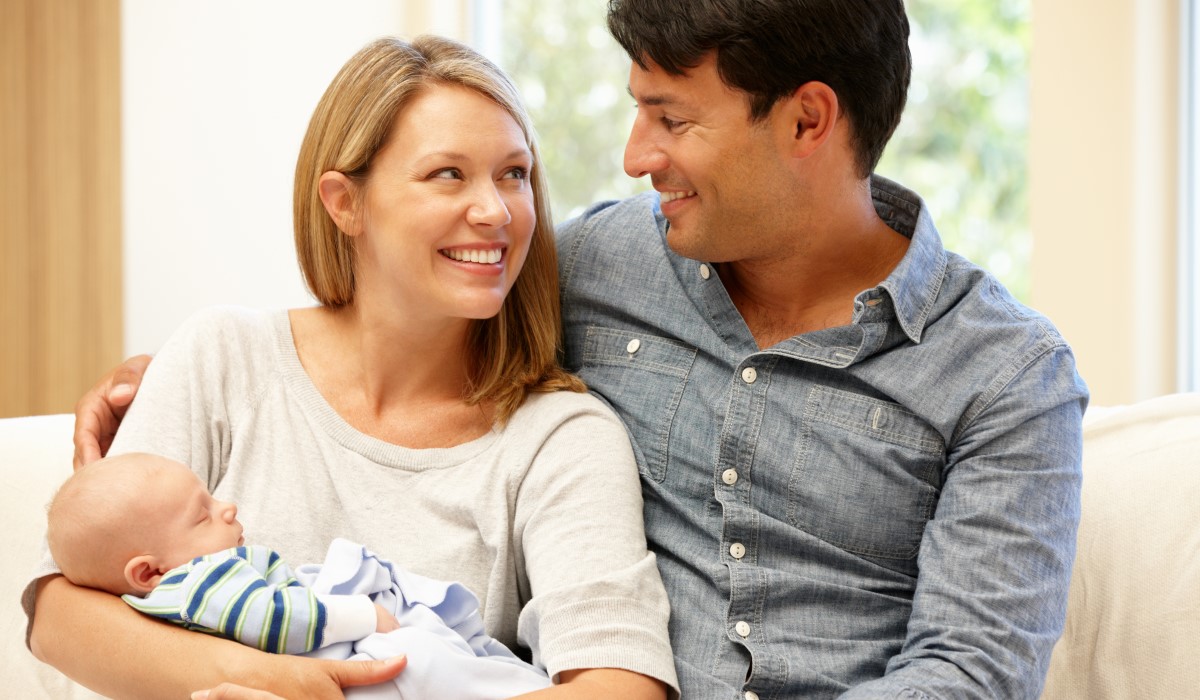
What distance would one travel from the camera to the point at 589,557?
163cm

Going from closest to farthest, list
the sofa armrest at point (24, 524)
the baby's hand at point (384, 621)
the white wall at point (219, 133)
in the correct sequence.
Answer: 1. the baby's hand at point (384, 621)
2. the sofa armrest at point (24, 524)
3. the white wall at point (219, 133)

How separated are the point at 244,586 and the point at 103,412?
1.82 ft

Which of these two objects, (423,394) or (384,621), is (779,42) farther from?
(384,621)

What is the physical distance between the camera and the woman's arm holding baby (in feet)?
4.78

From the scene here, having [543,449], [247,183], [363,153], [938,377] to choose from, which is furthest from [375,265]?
[247,183]

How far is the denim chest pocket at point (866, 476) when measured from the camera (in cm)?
171

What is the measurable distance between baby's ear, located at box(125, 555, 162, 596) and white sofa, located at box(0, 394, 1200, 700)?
0.48m

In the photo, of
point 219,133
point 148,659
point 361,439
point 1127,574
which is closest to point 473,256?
point 361,439

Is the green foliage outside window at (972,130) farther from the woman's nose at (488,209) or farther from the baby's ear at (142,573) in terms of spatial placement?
the baby's ear at (142,573)

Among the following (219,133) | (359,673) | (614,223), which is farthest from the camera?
(219,133)

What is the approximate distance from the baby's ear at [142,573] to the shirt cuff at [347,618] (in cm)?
22

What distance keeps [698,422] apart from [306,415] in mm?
585

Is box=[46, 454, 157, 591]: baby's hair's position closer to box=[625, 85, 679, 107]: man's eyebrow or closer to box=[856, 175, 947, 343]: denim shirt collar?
box=[625, 85, 679, 107]: man's eyebrow

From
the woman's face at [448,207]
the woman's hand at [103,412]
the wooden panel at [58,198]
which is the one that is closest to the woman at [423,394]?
the woman's face at [448,207]
